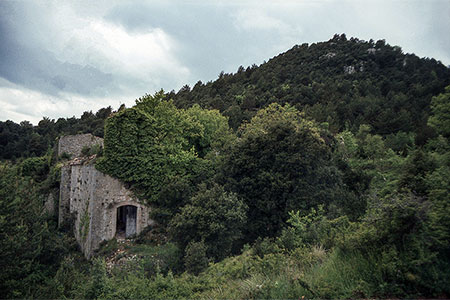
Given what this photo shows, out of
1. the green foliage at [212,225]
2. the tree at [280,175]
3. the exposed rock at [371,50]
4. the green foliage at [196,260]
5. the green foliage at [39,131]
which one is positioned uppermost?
the exposed rock at [371,50]

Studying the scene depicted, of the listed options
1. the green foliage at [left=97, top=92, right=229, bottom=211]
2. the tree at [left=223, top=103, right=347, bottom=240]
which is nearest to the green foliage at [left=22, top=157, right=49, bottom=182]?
the green foliage at [left=97, top=92, right=229, bottom=211]

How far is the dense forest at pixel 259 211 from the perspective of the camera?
14.0 feet

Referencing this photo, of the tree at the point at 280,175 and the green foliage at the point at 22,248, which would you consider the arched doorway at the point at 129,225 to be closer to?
the green foliage at the point at 22,248

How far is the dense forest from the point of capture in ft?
14.0

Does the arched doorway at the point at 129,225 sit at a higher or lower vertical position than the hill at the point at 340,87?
lower

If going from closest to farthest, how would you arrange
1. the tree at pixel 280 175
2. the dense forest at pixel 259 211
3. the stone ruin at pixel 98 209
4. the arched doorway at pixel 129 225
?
1. the dense forest at pixel 259 211
2. the tree at pixel 280 175
3. the stone ruin at pixel 98 209
4. the arched doorway at pixel 129 225

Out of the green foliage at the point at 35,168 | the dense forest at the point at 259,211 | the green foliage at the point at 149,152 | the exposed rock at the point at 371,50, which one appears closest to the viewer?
the dense forest at the point at 259,211

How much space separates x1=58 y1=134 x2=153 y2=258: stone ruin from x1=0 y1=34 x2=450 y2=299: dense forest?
52 centimetres

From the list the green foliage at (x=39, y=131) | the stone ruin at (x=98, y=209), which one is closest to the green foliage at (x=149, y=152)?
the stone ruin at (x=98, y=209)

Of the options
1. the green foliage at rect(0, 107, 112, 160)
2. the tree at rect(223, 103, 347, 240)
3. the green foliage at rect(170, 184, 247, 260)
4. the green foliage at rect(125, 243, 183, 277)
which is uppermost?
the green foliage at rect(0, 107, 112, 160)

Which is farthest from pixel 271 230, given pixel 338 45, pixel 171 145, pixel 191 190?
pixel 338 45

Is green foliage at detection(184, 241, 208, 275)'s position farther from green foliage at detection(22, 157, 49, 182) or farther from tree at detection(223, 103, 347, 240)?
green foliage at detection(22, 157, 49, 182)

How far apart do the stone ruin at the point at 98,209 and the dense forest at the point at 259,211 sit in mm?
521

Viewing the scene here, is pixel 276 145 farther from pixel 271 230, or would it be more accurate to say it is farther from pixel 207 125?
pixel 207 125
